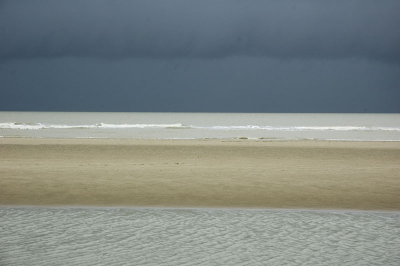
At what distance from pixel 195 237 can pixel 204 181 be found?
694 centimetres

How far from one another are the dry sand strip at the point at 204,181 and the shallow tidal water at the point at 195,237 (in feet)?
4.06

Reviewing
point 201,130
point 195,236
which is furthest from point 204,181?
point 201,130

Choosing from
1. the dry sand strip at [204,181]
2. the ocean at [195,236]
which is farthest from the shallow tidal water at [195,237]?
the dry sand strip at [204,181]

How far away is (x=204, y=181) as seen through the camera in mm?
14383

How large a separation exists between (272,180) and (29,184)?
24.7 ft

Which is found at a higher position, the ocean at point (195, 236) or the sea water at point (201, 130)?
the ocean at point (195, 236)

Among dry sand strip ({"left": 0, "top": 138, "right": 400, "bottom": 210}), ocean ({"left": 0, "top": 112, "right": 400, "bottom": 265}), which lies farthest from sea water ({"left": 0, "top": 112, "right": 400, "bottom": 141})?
ocean ({"left": 0, "top": 112, "right": 400, "bottom": 265})

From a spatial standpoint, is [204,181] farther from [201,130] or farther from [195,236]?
[201,130]

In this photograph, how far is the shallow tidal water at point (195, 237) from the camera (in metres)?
6.21

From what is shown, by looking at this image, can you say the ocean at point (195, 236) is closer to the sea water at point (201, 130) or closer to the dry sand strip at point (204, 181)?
the dry sand strip at point (204, 181)

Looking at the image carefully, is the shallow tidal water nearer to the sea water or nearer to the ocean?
the ocean

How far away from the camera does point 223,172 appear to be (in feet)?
54.4

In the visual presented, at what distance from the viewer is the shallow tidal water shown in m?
6.21

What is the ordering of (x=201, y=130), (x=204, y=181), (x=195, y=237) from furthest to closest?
(x=201, y=130), (x=204, y=181), (x=195, y=237)
